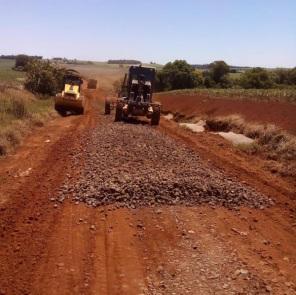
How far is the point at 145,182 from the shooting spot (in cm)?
1100

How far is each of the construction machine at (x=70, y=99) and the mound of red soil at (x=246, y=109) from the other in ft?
27.3

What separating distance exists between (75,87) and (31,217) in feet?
68.3

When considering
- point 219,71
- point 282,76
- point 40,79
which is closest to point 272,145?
point 40,79

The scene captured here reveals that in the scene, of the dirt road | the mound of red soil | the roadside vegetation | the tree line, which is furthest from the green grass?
the dirt road

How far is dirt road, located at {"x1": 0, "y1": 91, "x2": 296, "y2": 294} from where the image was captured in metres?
6.99

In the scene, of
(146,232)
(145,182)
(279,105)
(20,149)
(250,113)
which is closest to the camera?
(146,232)

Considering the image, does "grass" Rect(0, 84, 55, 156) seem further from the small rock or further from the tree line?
the tree line

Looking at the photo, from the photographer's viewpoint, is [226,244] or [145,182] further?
[145,182]

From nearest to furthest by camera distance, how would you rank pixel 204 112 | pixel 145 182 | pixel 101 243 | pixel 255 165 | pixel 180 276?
pixel 180 276 < pixel 101 243 < pixel 145 182 < pixel 255 165 < pixel 204 112

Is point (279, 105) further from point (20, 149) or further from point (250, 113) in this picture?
point (20, 149)

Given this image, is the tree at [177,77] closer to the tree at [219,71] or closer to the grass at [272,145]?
the tree at [219,71]

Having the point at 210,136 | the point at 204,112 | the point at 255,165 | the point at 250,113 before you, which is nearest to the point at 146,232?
the point at 255,165

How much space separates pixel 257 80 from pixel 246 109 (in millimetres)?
36070

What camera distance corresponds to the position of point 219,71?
70188mm
